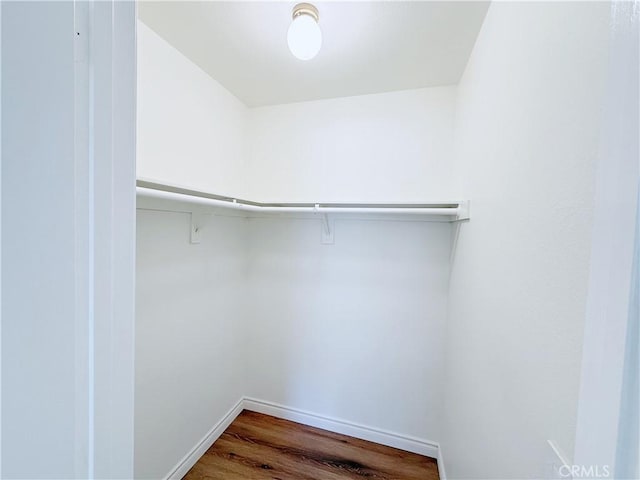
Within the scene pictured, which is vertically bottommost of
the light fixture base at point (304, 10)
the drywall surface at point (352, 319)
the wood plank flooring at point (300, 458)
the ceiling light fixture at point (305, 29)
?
the wood plank flooring at point (300, 458)

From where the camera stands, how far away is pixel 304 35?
3.36 ft

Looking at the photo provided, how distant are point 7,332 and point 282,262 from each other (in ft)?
5.13

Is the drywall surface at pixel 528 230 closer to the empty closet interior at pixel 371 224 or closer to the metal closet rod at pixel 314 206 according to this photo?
the empty closet interior at pixel 371 224

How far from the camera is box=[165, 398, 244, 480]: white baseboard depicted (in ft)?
4.73

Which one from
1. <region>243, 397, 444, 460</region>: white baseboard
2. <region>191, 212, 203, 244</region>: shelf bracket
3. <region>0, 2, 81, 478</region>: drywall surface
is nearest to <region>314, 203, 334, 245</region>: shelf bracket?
<region>191, 212, 203, 244</region>: shelf bracket

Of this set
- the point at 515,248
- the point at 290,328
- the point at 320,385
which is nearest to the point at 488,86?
the point at 515,248

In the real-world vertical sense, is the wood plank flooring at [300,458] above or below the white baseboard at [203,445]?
below

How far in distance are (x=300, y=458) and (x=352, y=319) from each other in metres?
0.87

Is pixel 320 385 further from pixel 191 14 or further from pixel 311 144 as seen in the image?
pixel 191 14

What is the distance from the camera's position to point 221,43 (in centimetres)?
127

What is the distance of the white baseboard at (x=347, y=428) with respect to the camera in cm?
166

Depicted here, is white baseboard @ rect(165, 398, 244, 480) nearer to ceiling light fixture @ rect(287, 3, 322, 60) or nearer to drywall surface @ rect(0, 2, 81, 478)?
drywall surface @ rect(0, 2, 81, 478)

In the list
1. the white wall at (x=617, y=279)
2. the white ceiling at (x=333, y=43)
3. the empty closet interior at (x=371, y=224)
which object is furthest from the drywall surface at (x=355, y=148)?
the white wall at (x=617, y=279)

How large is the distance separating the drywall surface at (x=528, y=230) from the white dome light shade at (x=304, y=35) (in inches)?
25.5
